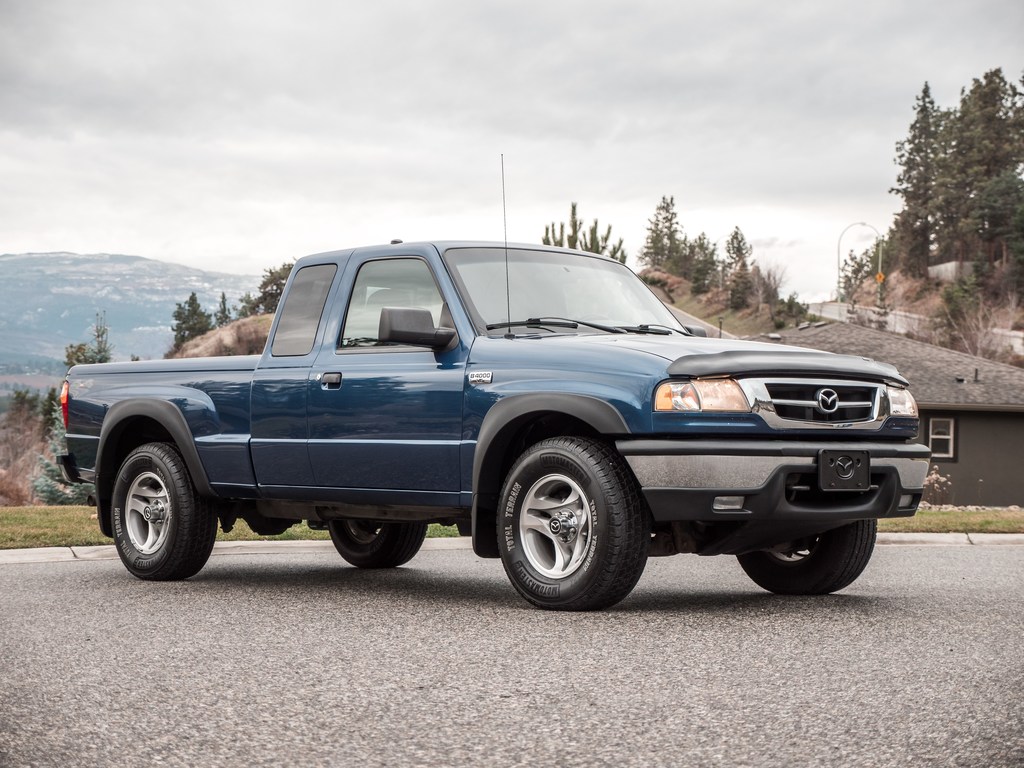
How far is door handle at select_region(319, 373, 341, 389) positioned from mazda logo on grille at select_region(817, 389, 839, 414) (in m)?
2.89

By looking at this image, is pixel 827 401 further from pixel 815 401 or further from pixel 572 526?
pixel 572 526

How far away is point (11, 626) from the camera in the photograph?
22.2 ft

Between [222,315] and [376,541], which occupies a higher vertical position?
[222,315]

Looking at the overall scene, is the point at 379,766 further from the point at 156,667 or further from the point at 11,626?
the point at 11,626

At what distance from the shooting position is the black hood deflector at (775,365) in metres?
6.40

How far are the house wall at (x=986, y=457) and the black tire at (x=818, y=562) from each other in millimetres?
29321

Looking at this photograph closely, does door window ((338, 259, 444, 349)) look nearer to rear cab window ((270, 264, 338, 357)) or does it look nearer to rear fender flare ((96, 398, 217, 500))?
rear cab window ((270, 264, 338, 357))

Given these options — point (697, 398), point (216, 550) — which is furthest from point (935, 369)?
point (697, 398)

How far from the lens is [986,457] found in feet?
118

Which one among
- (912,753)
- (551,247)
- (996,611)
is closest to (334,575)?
(551,247)

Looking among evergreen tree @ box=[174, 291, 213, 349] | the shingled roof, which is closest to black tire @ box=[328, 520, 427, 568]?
the shingled roof

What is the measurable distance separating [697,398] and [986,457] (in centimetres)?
3198

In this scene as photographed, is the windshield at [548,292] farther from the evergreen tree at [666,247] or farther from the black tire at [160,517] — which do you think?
the evergreen tree at [666,247]

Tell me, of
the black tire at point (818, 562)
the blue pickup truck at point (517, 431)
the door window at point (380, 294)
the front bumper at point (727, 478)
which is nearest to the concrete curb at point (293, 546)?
the blue pickup truck at point (517, 431)
